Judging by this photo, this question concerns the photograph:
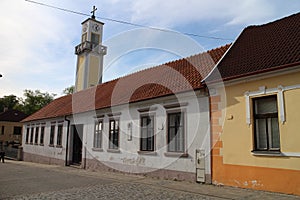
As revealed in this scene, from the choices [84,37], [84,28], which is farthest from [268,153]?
[84,28]

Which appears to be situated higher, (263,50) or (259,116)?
(263,50)

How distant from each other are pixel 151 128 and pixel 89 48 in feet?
64.7

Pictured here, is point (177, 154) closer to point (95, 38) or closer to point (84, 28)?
point (95, 38)

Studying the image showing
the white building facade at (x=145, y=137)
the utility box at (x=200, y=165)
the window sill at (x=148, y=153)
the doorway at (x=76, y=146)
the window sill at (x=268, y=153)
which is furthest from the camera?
the doorway at (x=76, y=146)

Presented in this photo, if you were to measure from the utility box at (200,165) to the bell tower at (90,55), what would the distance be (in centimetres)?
2056

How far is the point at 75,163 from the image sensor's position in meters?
19.6

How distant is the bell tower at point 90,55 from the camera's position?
2953 centimetres

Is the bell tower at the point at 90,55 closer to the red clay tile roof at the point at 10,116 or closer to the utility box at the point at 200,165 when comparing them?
the utility box at the point at 200,165

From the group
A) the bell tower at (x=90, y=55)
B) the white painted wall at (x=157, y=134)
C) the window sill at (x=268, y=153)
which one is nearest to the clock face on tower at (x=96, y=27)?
the bell tower at (x=90, y=55)

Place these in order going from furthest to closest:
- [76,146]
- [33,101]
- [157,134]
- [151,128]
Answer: [33,101]
[76,146]
[151,128]
[157,134]

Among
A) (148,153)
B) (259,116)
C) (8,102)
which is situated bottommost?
(148,153)

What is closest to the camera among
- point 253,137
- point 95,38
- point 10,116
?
point 253,137

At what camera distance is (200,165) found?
10.6 meters

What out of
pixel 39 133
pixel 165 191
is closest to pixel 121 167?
pixel 165 191
